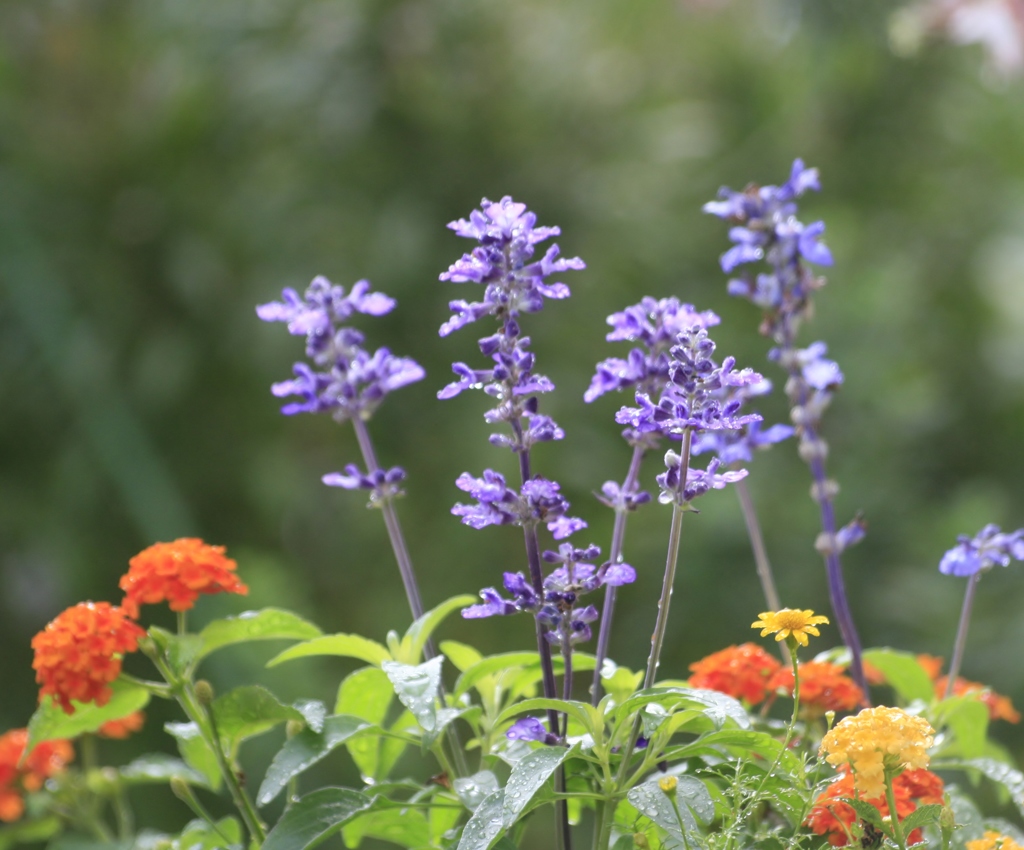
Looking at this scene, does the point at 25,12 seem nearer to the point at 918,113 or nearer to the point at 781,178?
the point at 781,178

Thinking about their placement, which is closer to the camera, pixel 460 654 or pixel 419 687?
pixel 419 687

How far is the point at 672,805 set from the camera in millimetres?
619

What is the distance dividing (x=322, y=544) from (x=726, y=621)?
1054 millimetres

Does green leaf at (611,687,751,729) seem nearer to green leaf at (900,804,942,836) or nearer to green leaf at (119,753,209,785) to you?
green leaf at (900,804,942,836)

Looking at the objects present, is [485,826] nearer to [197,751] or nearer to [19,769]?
[197,751]

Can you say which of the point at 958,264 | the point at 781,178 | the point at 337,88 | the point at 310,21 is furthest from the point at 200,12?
the point at 958,264

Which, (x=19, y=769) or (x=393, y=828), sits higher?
(x=19, y=769)

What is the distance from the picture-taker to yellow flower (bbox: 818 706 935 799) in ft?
1.90

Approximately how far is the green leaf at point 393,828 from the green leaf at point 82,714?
18cm

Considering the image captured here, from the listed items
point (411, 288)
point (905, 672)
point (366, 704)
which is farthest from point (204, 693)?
point (411, 288)

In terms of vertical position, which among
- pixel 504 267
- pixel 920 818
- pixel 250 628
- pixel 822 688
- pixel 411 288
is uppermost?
pixel 411 288

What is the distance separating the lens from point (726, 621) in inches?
97.3

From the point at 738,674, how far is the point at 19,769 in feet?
1.99

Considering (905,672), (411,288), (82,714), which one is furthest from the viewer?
(411,288)
